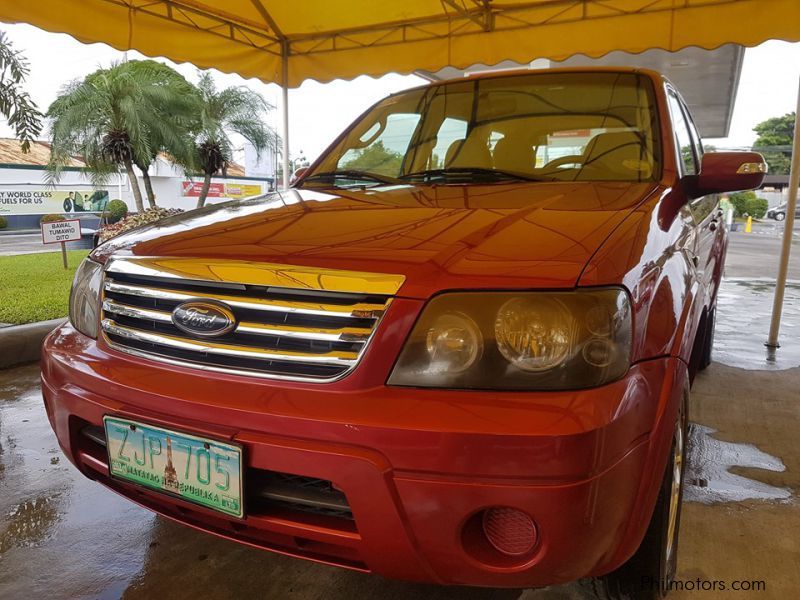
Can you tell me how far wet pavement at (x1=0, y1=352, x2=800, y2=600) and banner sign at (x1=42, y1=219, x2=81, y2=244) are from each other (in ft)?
19.4

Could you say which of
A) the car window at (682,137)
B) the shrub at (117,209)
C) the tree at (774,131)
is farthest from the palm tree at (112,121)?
the tree at (774,131)

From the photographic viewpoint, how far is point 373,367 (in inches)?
45.0

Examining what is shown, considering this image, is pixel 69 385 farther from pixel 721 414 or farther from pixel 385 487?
pixel 721 414

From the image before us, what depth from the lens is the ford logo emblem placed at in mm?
1266

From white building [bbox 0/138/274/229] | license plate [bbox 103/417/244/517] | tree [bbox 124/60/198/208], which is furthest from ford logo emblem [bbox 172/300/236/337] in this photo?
white building [bbox 0/138/274/229]

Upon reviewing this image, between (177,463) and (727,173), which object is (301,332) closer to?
(177,463)

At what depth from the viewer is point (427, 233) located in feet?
4.34

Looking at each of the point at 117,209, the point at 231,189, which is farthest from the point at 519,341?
the point at 231,189

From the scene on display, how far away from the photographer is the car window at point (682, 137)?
84.1 inches

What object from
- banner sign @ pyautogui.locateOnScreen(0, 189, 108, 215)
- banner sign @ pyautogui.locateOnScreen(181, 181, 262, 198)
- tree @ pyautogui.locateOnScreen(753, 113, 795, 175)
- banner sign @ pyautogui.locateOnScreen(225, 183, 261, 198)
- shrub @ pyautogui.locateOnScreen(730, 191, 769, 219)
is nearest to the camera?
banner sign @ pyautogui.locateOnScreen(0, 189, 108, 215)

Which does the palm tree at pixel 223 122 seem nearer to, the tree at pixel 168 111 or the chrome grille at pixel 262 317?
the tree at pixel 168 111

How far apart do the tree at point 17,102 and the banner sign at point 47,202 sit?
13955 millimetres

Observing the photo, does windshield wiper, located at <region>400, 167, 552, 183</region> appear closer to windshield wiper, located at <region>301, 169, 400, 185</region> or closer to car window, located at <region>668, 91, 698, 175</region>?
windshield wiper, located at <region>301, 169, 400, 185</region>

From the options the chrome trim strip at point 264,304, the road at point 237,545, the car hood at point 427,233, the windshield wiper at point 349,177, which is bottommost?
Result: the road at point 237,545
